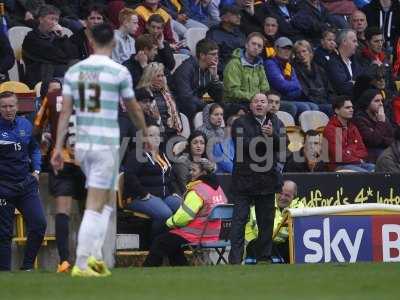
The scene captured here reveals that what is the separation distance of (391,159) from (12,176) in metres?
6.33

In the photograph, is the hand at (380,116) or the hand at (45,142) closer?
the hand at (45,142)

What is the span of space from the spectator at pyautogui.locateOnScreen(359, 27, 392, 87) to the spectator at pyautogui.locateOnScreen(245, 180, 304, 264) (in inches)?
221

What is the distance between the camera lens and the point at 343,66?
72.1ft

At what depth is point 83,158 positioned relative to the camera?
11.6 m

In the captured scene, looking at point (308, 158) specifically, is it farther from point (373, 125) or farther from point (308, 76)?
point (308, 76)

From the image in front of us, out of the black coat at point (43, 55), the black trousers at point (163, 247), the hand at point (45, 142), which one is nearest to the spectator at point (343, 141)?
the black coat at point (43, 55)

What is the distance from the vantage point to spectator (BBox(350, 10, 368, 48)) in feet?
77.3

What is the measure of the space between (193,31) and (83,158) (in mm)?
10111

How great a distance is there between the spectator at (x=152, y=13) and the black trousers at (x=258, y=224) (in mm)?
5395

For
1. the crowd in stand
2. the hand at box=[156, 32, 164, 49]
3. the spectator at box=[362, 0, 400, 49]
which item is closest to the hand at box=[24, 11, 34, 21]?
the crowd in stand

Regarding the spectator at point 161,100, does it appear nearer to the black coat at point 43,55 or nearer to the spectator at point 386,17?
the black coat at point 43,55

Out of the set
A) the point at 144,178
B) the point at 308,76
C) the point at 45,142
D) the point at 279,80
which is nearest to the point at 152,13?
the point at 279,80

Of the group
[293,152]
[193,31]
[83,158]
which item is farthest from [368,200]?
[83,158]

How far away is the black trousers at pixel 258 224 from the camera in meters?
15.5
